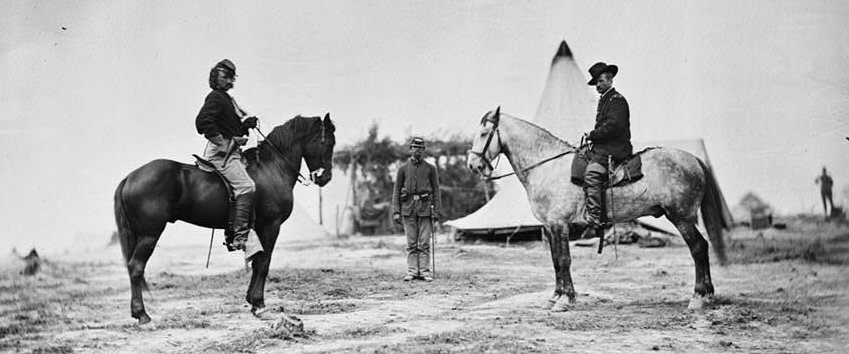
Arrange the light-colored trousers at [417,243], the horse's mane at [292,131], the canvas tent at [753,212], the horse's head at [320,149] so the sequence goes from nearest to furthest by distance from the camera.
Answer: the horse's mane at [292,131] → the horse's head at [320,149] → the canvas tent at [753,212] → the light-colored trousers at [417,243]

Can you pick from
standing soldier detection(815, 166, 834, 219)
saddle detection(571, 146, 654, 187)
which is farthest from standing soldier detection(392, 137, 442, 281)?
standing soldier detection(815, 166, 834, 219)

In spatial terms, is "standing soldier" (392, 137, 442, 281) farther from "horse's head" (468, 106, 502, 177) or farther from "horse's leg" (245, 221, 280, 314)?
"horse's leg" (245, 221, 280, 314)

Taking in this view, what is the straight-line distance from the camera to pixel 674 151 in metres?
5.25

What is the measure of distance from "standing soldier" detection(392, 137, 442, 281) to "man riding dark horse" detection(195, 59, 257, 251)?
3029 millimetres

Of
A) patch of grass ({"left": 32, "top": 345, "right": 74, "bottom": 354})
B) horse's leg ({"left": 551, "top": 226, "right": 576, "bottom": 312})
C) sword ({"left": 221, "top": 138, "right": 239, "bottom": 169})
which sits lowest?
patch of grass ({"left": 32, "top": 345, "right": 74, "bottom": 354})

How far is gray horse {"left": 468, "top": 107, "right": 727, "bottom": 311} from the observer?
511 cm

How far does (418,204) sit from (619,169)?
3.18 metres

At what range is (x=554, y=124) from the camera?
12.7m

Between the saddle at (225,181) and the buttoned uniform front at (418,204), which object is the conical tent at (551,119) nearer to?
the buttoned uniform front at (418,204)

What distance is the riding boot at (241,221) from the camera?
4.88 meters

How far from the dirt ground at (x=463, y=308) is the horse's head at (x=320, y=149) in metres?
1.15

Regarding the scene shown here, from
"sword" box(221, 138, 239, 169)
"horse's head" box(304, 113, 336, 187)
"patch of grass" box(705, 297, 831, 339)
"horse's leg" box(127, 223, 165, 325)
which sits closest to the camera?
"patch of grass" box(705, 297, 831, 339)

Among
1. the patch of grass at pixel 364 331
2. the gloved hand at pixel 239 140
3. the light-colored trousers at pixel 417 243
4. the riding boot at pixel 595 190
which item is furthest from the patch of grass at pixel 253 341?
the light-colored trousers at pixel 417 243

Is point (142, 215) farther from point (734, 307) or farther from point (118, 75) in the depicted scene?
point (734, 307)
